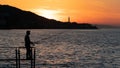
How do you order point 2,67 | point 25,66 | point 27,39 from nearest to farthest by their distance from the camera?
point 27,39 < point 2,67 < point 25,66

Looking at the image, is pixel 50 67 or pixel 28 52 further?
pixel 50 67

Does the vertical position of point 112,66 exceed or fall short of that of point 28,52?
it falls short

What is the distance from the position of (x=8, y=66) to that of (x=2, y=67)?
1.92 meters

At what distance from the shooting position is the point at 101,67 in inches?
1809

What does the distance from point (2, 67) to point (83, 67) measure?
1087 cm

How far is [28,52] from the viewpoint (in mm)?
32188

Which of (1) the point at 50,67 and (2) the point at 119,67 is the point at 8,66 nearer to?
(1) the point at 50,67

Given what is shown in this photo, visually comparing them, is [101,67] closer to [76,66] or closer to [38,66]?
[76,66]

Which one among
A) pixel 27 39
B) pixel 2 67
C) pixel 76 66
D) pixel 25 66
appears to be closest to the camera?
pixel 27 39

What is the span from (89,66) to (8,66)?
10840mm

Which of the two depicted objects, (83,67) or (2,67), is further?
(83,67)

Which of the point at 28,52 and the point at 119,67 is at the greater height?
the point at 28,52

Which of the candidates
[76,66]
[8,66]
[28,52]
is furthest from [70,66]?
[28,52]

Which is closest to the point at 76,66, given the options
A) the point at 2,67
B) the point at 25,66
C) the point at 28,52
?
the point at 25,66
